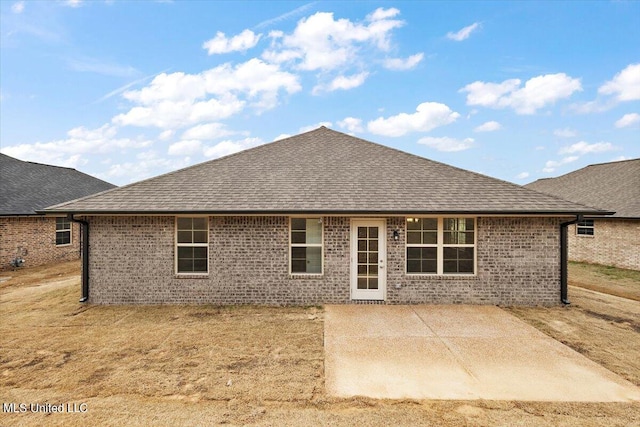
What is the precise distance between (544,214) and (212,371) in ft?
28.6

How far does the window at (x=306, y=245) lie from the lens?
841cm

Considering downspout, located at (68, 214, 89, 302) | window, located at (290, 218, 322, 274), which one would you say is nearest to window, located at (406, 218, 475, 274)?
window, located at (290, 218, 322, 274)

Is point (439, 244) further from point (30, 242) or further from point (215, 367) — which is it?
point (30, 242)

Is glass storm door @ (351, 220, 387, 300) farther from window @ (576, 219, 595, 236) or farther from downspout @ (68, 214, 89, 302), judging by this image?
window @ (576, 219, 595, 236)

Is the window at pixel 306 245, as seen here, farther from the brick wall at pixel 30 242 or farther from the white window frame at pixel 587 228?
the white window frame at pixel 587 228

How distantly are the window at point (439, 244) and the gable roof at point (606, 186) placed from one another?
467 inches

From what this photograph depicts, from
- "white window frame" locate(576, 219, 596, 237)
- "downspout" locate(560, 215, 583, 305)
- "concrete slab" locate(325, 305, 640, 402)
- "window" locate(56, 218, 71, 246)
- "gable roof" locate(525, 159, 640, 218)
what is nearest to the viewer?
"concrete slab" locate(325, 305, 640, 402)

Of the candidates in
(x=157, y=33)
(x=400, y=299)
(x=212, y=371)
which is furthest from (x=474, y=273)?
(x=157, y=33)

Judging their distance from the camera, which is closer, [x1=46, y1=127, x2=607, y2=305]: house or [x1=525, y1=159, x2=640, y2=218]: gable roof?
[x1=46, y1=127, x2=607, y2=305]: house

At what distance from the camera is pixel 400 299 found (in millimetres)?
8305

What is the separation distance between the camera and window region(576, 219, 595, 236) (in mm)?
16322

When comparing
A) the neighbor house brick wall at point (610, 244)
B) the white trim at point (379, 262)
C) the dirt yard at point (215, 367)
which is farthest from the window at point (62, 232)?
the neighbor house brick wall at point (610, 244)

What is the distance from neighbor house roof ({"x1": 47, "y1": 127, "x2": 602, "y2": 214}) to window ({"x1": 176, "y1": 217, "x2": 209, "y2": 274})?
62 centimetres

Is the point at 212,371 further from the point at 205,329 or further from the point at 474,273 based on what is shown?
the point at 474,273
